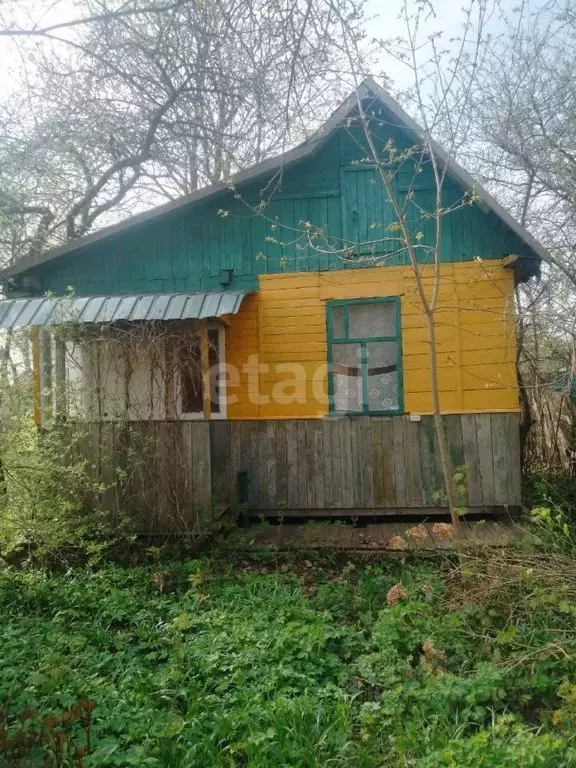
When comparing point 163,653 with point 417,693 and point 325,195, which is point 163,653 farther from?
point 325,195

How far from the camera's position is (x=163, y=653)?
3.84 m

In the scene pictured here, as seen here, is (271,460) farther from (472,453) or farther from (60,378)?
(60,378)

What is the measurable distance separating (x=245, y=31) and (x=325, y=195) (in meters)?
2.32

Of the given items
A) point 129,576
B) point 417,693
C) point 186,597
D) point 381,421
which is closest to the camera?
point 417,693

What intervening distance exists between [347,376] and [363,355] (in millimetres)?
359

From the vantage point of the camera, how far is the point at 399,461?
6.87 meters

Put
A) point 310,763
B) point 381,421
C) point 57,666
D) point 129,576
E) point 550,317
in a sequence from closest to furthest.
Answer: point 310,763
point 57,666
point 129,576
point 550,317
point 381,421

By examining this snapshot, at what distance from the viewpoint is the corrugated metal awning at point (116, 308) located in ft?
20.1

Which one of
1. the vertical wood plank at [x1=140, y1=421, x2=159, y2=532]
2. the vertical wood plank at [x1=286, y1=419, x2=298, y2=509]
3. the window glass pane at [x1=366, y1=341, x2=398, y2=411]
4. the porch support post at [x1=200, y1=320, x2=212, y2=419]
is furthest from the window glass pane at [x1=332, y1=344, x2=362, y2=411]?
the vertical wood plank at [x1=140, y1=421, x2=159, y2=532]

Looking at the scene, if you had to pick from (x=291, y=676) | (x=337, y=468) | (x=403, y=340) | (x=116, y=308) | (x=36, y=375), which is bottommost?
(x=291, y=676)

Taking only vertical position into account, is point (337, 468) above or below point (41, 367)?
below

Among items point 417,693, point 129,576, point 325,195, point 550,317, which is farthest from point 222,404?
point 417,693

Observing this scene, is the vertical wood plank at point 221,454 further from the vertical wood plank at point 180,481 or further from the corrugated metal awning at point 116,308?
the corrugated metal awning at point 116,308

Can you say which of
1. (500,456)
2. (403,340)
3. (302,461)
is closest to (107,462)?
(302,461)
